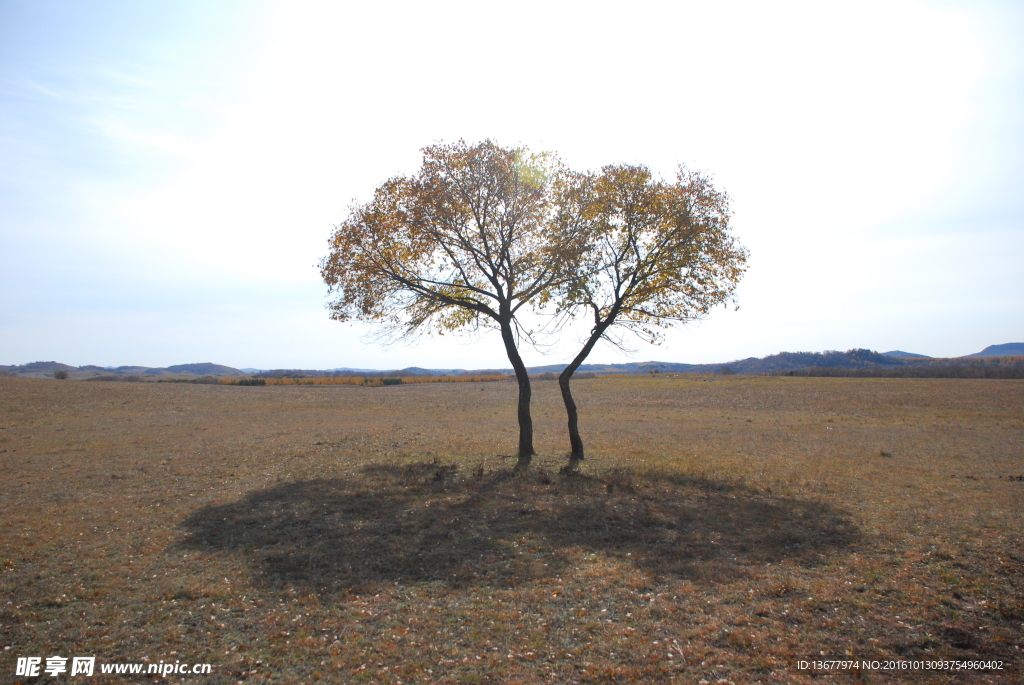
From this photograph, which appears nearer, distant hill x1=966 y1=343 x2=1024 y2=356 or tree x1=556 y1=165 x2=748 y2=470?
tree x1=556 y1=165 x2=748 y2=470

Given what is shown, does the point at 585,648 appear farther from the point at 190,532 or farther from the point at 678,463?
the point at 678,463

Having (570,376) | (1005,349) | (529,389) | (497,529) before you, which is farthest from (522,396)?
(1005,349)

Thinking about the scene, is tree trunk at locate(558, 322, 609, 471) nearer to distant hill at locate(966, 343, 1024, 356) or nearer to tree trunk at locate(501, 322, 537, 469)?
tree trunk at locate(501, 322, 537, 469)

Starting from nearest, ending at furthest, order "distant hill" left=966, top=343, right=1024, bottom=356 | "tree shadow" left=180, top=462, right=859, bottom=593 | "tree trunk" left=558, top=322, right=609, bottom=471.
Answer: "tree shadow" left=180, top=462, right=859, bottom=593 < "tree trunk" left=558, top=322, right=609, bottom=471 < "distant hill" left=966, top=343, right=1024, bottom=356

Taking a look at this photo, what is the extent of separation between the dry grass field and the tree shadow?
0.07 m

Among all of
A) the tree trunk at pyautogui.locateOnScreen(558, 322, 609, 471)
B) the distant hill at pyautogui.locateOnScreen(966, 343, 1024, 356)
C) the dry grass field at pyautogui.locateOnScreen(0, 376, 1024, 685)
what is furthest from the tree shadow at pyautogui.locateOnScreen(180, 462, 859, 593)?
the distant hill at pyautogui.locateOnScreen(966, 343, 1024, 356)

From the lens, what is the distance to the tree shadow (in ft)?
29.9

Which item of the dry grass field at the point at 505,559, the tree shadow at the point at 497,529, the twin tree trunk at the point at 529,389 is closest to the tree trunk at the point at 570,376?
the twin tree trunk at the point at 529,389

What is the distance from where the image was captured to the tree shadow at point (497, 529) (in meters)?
9.12

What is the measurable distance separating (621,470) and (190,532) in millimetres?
11986

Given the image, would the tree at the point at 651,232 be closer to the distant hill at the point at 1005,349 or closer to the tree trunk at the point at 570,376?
the tree trunk at the point at 570,376

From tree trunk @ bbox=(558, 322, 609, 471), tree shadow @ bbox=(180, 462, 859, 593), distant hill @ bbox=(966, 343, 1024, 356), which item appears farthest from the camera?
distant hill @ bbox=(966, 343, 1024, 356)

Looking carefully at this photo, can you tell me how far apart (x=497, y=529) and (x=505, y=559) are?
178 cm

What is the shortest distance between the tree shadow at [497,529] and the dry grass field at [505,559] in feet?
0.23
